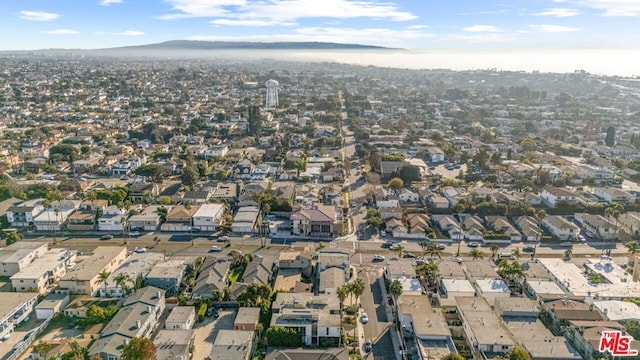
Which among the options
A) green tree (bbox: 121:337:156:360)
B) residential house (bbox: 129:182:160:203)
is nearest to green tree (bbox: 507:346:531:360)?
green tree (bbox: 121:337:156:360)

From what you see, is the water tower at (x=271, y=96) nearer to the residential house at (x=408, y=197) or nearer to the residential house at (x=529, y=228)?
the residential house at (x=408, y=197)

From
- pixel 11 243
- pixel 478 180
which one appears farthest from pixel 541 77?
pixel 11 243

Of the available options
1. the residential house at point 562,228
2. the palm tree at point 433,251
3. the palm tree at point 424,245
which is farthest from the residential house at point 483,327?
the residential house at point 562,228

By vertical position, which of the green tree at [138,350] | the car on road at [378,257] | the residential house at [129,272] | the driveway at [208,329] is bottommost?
the driveway at [208,329]

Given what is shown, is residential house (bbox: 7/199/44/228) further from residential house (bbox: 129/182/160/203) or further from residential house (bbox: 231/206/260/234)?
residential house (bbox: 231/206/260/234)

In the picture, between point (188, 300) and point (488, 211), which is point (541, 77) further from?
point (188, 300)

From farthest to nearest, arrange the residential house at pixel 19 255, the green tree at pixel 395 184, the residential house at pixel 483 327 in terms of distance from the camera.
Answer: the green tree at pixel 395 184 → the residential house at pixel 19 255 → the residential house at pixel 483 327

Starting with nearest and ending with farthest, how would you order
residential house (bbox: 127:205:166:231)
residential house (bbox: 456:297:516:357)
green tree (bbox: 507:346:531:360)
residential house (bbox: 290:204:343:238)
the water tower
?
1. green tree (bbox: 507:346:531:360)
2. residential house (bbox: 456:297:516:357)
3. residential house (bbox: 290:204:343:238)
4. residential house (bbox: 127:205:166:231)
5. the water tower

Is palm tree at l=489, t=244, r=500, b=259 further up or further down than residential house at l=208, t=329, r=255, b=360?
further up
